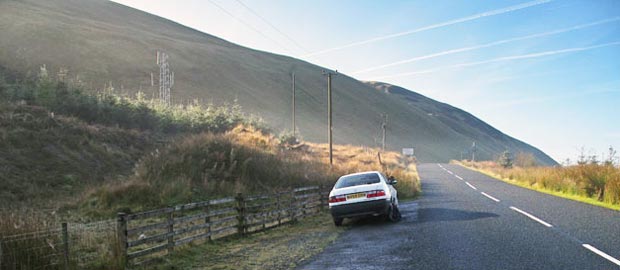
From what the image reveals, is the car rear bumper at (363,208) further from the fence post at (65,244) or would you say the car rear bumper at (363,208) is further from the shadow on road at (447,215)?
the fence post at (65,244)

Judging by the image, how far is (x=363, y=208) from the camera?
1450 cm

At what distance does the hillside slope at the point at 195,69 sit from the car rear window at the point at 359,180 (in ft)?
207

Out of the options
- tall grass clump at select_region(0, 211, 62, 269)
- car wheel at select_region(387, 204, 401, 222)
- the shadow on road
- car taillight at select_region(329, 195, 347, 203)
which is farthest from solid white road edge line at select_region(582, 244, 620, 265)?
tall grass clump at select_region(0, 211, 62, 269)

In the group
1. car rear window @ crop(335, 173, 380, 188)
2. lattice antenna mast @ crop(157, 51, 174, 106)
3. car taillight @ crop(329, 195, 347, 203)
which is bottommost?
car taillight @ crop(329, 195, 347, 203)

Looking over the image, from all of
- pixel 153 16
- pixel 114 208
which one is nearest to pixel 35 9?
pixel 153 16

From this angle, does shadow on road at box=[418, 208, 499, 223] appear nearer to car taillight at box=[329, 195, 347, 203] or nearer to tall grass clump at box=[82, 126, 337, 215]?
car taillight at box=[329, 195, 347, 203]

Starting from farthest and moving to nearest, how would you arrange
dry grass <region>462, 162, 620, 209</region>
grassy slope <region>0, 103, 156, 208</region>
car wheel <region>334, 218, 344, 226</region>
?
grassy slope <region>0, 103, 156, 208</region>, dry grass <region>462, 162, 620, 209</region>, car wheel <region>334, 218, 344, 226</region>

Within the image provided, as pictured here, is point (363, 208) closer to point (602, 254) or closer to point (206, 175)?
point (602, 254)

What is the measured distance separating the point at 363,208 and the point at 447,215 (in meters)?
2.96

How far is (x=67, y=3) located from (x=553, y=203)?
125 meters

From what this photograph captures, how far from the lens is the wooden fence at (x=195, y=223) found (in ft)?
33.0

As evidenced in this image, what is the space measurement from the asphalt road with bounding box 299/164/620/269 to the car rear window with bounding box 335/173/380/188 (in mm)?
1289

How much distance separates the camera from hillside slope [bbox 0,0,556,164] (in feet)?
257

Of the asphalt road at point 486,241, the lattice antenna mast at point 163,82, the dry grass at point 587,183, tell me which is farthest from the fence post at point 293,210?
the lattice antenna mast at point 163,82
